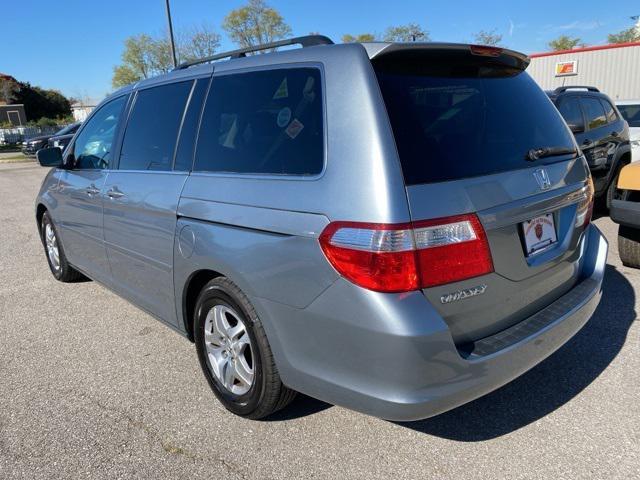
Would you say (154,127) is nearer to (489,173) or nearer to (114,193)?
(114,193)

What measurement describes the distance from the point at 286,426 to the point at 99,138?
281 cm

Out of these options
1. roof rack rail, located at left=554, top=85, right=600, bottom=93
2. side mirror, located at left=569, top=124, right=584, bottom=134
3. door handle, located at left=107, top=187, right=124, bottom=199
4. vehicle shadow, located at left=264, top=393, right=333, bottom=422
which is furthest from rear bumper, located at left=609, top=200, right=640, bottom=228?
door handle, located at left=107, top=187, right=124, bottom=199

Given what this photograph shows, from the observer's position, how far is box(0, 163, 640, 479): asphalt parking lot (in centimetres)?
233

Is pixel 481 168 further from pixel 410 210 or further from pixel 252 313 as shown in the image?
pixel 252 313

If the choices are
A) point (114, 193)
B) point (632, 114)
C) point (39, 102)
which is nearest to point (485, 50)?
point (114, 193)

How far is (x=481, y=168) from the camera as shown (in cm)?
218

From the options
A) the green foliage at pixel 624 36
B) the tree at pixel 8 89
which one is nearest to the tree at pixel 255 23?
the tree at pixel 8 89

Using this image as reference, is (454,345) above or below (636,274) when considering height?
above

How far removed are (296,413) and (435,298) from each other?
4.03 ft

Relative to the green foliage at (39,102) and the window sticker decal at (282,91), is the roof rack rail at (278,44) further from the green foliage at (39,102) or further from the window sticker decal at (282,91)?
the green foliage at (39,102)

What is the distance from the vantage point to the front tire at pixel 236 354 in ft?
7.92

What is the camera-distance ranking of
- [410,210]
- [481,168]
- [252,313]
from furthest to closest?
[252,313], [481,168], [410,210]

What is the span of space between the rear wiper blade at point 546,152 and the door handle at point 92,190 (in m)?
3.00

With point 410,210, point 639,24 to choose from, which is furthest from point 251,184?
point 639,24
